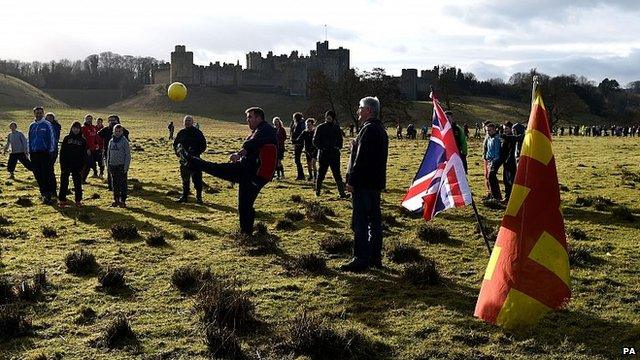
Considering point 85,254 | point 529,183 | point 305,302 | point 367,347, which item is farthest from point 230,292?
point 529,183

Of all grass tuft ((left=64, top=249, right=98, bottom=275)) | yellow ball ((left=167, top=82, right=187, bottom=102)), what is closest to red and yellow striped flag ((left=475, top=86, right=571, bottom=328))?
grass tuft ((left=64, top=249, right=98, bottom=275))

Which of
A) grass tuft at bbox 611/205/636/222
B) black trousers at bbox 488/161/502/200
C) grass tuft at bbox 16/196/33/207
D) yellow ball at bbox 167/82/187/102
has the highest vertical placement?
yellow ball at bbox 167/82/187/102

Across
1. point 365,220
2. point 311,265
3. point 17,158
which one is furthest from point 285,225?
point 17,158

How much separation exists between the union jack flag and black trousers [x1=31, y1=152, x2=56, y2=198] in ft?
36.4

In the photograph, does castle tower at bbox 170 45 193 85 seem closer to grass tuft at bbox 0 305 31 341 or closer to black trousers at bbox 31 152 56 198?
black trousers at bbox 31 152 56 198

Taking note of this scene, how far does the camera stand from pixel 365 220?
30.7 ft

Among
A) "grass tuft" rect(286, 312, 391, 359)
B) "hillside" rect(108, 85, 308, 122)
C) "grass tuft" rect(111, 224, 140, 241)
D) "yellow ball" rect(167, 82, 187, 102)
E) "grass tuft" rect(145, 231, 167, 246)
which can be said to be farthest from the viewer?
"hillside" rect(108, 85, 308, 122)

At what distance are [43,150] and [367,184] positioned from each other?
10.8 meters

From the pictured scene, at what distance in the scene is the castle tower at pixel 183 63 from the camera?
490 feet

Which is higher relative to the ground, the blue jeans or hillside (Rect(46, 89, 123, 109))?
hillside (Rect(46, 89, 123, 109))

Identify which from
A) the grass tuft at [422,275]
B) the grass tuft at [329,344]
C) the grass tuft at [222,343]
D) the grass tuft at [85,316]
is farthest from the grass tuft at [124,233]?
the grass tuft at [329,344]

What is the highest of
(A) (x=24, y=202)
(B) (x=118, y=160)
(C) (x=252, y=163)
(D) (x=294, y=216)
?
(C) (x=252, y=163)

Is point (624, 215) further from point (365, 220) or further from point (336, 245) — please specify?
point (365, 220)

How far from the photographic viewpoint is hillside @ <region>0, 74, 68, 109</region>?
119000mm
